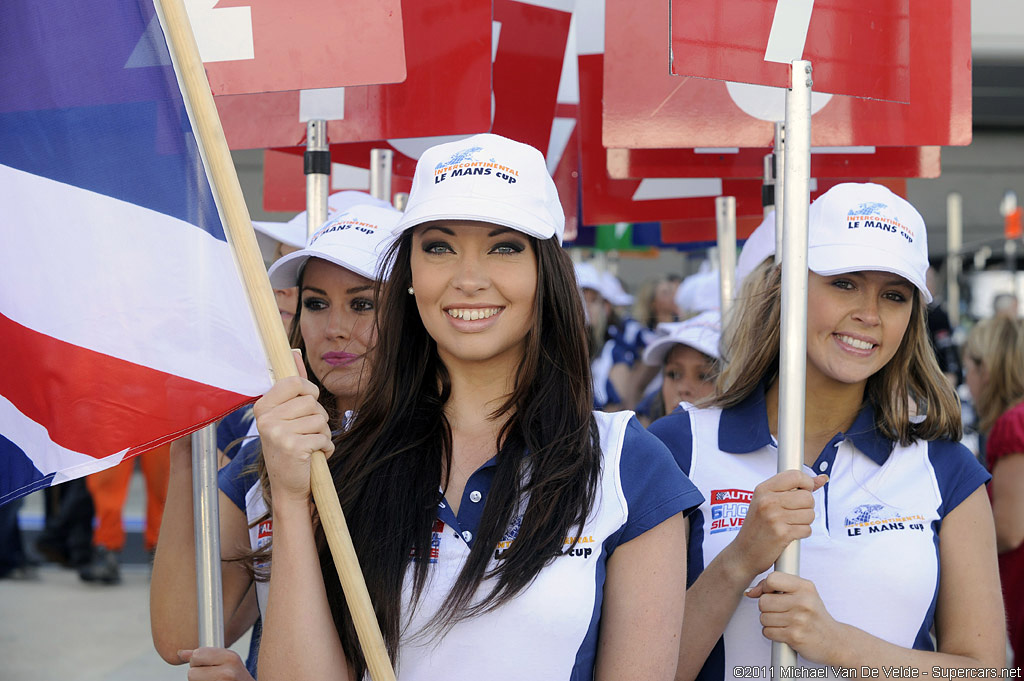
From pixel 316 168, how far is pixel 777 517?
1547 mm

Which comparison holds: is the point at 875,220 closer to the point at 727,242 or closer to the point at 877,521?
the point at 877,521

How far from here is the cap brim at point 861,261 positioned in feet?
7.84

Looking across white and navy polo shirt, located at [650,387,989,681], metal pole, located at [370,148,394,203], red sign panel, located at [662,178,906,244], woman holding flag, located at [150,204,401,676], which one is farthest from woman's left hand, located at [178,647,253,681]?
red sign panel, located at [662,178,906,244]

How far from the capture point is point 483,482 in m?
2.02

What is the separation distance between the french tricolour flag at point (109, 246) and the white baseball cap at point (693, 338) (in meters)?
2.58

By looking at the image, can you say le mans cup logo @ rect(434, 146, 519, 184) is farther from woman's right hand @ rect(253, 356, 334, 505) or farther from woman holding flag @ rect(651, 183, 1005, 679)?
woman holding flag @ rect(651, 183, 1005, 679)

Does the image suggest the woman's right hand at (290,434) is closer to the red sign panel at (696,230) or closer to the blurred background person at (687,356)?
the blurred background person at (687,356)

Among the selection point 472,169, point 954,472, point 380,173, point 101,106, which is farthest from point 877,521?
point 380,173

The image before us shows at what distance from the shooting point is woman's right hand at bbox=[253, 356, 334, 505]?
1.80 m

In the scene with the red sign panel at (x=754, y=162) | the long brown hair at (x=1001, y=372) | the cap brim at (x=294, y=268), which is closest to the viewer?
the cap brim at (x=294, y=268)

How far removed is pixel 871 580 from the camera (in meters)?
2.25

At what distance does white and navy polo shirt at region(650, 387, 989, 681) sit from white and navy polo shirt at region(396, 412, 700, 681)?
42 centimetres

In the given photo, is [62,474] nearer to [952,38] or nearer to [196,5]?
[196,5]

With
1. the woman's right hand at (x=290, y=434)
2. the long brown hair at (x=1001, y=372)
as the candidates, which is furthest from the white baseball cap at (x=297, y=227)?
the long brown hair at (x=1001, y=372)
